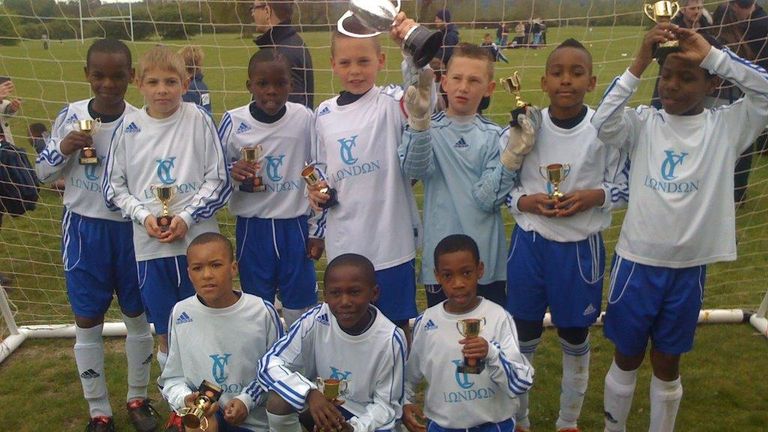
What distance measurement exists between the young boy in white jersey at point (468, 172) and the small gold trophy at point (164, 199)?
3.20 feet

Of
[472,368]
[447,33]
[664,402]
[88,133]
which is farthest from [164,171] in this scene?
[447,33]

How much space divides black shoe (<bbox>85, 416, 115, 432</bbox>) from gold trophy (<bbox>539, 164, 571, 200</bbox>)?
2304mm

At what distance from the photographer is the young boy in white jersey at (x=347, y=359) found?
2.90 m

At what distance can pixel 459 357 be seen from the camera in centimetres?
296

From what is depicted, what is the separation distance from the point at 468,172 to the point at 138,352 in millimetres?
1791

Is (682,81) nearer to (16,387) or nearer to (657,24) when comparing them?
(657,24)

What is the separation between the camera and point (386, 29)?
113 inches

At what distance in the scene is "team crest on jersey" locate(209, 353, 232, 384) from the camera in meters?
3.09

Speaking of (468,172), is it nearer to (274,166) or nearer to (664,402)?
(274,166)

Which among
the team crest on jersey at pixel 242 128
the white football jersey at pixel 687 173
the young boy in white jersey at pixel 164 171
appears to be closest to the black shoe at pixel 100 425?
the young boy in white jersey at pixel 164 171

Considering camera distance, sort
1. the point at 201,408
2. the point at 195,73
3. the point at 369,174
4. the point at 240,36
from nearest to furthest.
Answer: the point at 201,408 < the point at 369,174 < the point at 240,36 < the point at 195,73

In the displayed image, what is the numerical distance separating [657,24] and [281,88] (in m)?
1.62

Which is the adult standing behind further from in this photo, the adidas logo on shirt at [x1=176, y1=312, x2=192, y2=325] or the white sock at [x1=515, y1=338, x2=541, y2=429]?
the white sock at [x1=515, y1=338, x2=541, y2=429]

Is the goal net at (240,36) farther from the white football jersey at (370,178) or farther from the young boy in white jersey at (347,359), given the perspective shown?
the young boy in white jersey at (347,359)
